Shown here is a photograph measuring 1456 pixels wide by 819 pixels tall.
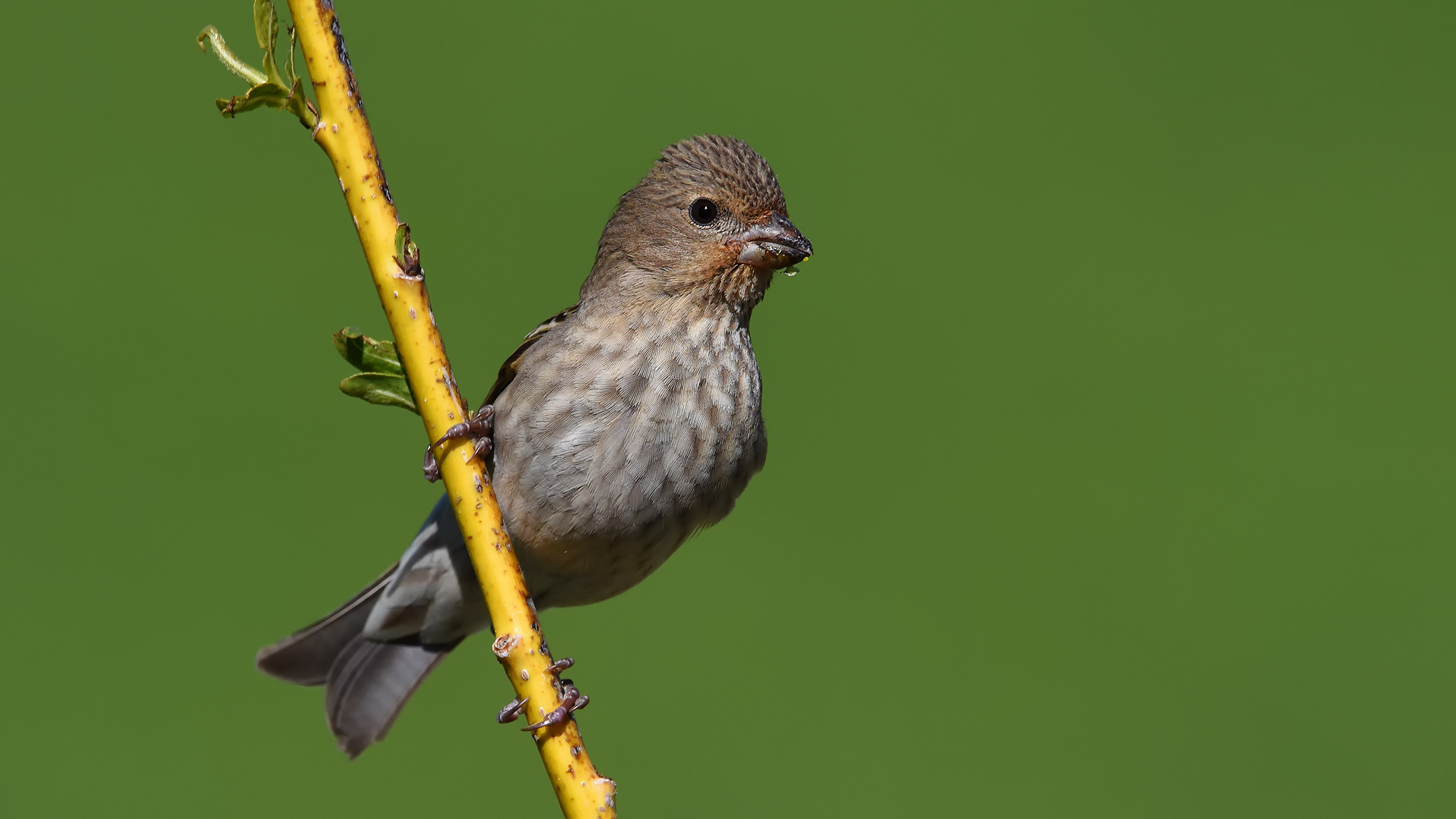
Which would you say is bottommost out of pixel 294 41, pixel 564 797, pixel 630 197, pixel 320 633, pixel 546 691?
pixel 564 797

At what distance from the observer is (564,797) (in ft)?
7.04

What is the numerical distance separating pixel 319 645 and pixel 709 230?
171 centimetres

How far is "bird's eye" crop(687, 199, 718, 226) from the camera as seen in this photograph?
3285 mm

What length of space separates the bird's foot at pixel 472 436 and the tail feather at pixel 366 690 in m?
0.95

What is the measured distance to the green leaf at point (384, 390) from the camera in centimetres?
238

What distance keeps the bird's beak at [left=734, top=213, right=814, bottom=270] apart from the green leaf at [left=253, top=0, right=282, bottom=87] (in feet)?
4.57

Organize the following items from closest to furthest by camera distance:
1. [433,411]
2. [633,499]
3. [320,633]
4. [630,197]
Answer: [433,411]
[633,499]
[630,197]
[320,633]

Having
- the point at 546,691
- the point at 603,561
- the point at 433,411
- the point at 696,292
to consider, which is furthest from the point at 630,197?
the point at 546,691

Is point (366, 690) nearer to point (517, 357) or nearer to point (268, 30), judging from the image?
point (517, 357)

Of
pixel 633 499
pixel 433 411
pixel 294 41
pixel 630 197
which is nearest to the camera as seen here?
pixel 294 41

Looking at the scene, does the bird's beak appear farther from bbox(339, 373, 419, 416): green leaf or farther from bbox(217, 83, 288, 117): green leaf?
bbox(217, 83, 288, 117): green leaf

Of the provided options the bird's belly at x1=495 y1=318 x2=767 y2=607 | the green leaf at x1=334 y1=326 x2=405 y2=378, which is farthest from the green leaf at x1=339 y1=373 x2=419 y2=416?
the bird's belly at x1=495 y1=318 x2=767 y2=607

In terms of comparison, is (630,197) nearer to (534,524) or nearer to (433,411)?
(534,524)

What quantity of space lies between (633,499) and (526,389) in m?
0.40
